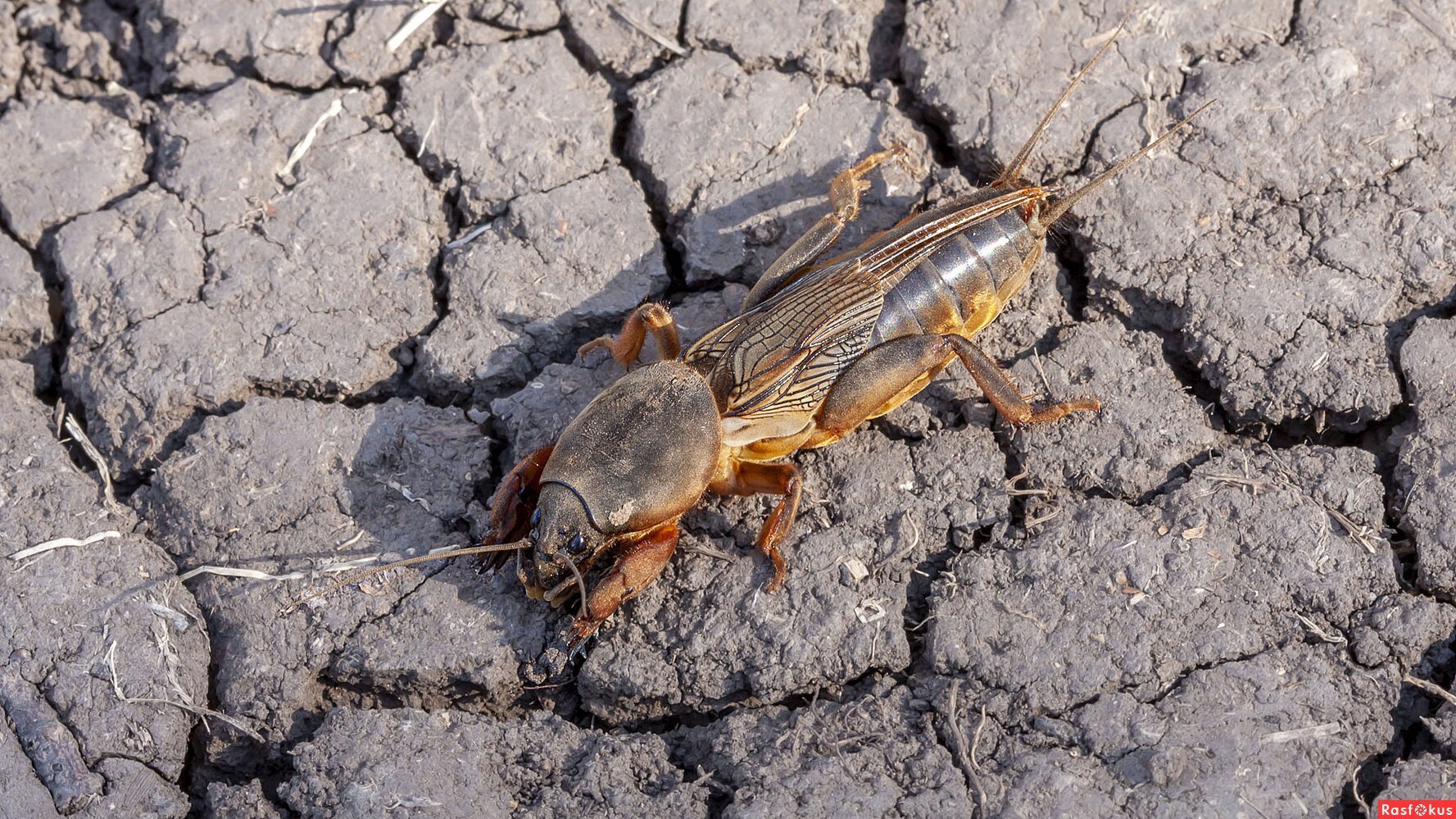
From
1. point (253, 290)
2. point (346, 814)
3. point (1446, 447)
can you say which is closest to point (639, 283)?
point (253, 290)

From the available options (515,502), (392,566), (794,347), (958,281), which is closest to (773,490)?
(794,347)

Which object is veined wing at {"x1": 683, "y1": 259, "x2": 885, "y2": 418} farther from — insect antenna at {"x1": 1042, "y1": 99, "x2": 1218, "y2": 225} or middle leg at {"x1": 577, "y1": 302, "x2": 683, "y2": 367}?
insect antenna at {"x1": 1042, "y1": 99, "x2": 1218, "y2": 225}

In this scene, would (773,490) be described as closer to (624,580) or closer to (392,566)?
(624,580)

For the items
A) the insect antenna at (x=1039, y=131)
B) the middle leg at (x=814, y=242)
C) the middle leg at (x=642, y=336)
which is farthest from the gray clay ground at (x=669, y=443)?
the middle leg at (x=814, y=242)

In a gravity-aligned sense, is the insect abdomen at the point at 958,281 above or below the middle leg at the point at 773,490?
above

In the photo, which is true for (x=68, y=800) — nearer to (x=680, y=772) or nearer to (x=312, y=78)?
(x=680, y=772)

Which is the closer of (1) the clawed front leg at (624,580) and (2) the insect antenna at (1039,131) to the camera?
(1) the clawed front leg at (624,580)

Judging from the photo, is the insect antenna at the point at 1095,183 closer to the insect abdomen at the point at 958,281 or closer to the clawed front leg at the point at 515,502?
the insect abdomen at the point at 958,281

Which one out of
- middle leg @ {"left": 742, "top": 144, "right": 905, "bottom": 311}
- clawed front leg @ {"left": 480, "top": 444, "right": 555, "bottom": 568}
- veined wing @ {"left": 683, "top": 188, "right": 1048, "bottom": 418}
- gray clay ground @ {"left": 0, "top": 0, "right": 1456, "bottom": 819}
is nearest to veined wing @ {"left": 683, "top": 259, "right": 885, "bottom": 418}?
veined wing @ {"left": 683, "top": 188, "right": 1048, "bottom": 418}
